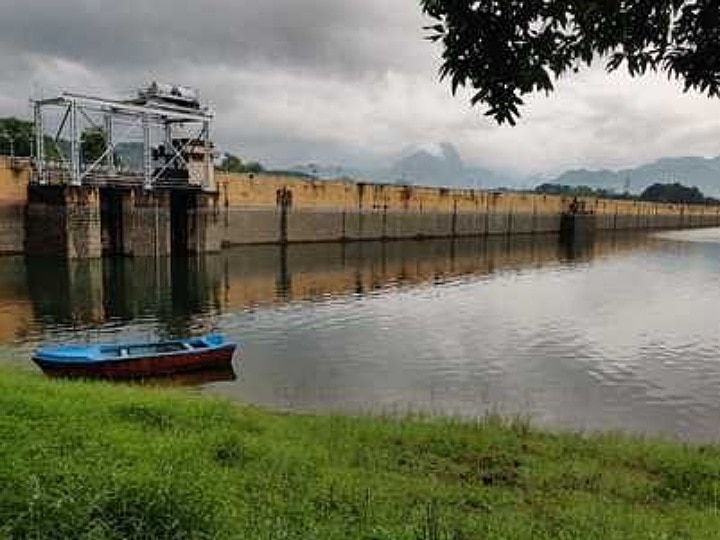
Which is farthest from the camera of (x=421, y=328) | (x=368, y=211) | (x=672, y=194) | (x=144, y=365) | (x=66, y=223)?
(x=672, y=194)

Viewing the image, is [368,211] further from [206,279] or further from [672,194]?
[672,194]

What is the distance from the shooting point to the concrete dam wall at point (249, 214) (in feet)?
144

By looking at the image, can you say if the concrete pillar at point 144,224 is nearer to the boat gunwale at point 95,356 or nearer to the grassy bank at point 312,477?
the boat gunwale at point 95,356

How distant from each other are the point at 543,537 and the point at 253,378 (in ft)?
44.4

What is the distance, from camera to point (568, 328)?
88.1 feet

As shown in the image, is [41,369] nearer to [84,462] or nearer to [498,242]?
[84,462]

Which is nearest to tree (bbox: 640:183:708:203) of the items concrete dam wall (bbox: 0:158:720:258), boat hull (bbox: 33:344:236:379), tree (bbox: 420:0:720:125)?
concrete dam wall (bbox: 0:158:720:258)

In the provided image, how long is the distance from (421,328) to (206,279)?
1603 centimetres

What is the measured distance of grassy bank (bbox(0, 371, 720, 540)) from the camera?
18.2ft

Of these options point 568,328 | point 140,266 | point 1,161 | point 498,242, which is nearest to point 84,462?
point 568,328

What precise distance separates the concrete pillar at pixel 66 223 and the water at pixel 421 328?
158 cm

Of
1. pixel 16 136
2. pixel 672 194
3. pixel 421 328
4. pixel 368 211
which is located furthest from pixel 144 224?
pixel 672 194

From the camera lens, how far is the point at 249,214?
59.4 meters

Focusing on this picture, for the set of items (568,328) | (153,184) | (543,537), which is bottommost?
(568,328)
